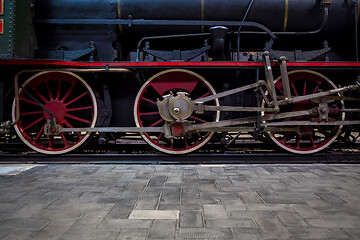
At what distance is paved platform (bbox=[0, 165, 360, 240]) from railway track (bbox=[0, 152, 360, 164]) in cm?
42

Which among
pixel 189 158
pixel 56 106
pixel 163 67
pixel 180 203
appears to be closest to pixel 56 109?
pixel 56 106

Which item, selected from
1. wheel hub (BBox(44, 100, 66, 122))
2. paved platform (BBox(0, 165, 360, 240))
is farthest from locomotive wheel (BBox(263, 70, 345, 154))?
wheel hub (BBox(44, 100, 66, 122))

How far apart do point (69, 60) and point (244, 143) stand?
2984 mm

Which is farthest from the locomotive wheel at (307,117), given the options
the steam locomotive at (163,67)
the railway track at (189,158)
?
the railway track at (189,158)

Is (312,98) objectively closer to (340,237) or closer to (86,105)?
(340,237)

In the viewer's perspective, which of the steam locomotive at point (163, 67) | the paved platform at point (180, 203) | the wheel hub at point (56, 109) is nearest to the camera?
the paved platform at point (180, 203)

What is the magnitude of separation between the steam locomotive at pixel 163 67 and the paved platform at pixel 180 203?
720 mm

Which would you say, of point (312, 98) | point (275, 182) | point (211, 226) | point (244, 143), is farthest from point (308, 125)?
point (211, 226)

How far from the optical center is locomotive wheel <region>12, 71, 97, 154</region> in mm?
3523

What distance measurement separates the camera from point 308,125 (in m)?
3.54

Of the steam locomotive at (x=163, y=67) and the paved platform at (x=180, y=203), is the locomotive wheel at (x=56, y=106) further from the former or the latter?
the paved platform at (x=180, y=203)

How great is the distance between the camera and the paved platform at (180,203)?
1478 mm

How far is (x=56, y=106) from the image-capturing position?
11.6 feet

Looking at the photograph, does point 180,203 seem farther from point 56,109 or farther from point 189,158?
point 56,109
